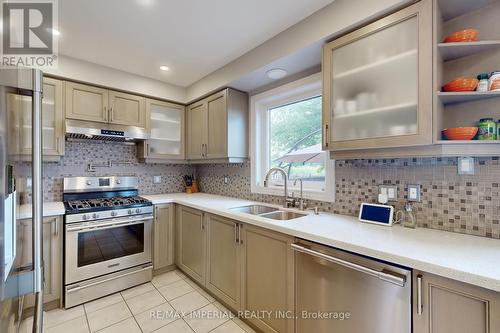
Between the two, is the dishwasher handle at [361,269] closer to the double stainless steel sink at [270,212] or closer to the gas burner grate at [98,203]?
the double stainless steel sink at [270,212]

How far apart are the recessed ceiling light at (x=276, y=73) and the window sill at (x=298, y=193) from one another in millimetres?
1168

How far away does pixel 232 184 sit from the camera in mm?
3037

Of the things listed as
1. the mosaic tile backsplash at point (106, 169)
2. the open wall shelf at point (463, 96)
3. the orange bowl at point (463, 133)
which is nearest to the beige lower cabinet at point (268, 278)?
the orange bowl at point (463, 133)

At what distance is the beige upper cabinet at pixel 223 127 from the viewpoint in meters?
2.63

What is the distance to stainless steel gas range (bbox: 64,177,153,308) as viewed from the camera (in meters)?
2.11

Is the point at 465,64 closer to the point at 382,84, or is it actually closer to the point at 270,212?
the point at 382,84

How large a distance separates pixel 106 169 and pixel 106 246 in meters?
1.03

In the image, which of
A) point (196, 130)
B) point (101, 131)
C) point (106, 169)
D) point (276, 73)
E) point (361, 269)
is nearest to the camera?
point (361, 269)

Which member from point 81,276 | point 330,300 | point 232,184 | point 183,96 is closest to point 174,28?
point 183,96

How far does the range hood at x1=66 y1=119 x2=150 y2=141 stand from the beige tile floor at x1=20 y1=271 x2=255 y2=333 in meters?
1.71

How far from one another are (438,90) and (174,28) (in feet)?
6.40

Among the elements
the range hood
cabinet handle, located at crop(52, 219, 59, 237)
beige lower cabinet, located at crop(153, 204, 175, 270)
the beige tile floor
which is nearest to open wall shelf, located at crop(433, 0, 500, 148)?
the beige tile floor

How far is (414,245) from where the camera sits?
1.14 m

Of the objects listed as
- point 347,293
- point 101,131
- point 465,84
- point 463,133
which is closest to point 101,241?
point 101,131
